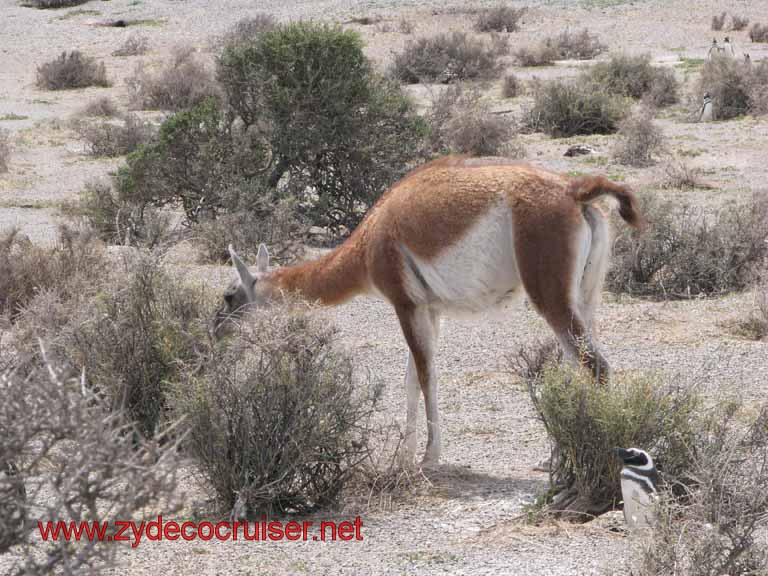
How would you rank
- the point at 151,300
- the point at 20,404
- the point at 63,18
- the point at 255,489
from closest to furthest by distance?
the point at 20,404 → the point at 255,489 → the point at 151,300 → the point at 63,18

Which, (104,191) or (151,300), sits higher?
(151,300)

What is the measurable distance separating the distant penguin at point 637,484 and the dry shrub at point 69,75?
92.8 feet

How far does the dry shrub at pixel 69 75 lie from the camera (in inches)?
1225

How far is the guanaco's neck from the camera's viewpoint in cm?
684

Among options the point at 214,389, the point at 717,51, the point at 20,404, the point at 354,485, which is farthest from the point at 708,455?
the point at 717,51

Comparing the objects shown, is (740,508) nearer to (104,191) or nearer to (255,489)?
(255,489)

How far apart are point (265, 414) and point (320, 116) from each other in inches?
351

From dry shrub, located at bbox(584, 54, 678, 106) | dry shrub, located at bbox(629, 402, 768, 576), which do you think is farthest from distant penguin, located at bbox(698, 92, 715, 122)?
dry shrub, located at bbox(629, 402, 768, 576)

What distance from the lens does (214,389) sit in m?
5.75

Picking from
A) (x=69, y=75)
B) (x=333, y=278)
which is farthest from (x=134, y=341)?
(x=69, y=75)

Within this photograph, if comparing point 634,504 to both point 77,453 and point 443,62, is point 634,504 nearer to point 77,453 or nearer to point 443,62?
point 77,453

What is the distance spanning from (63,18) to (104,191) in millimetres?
35620

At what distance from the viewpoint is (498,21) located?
41.6m

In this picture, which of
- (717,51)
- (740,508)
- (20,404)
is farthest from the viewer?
(717,51)
